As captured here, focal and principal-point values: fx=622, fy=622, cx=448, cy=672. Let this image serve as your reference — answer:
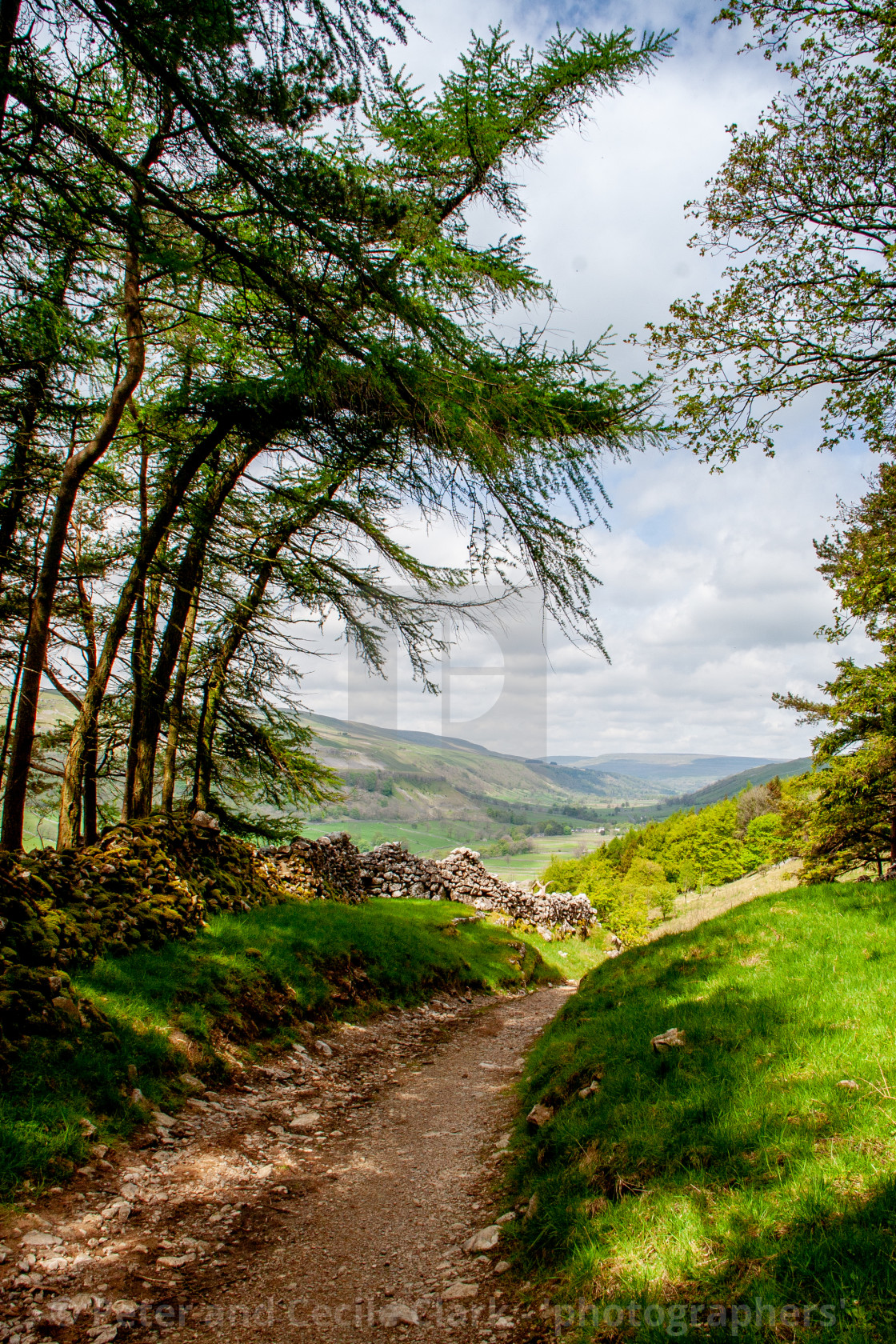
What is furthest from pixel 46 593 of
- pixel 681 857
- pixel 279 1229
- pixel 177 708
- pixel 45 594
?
pixel 681 857

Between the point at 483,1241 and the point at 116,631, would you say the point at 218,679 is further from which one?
the point at 483,1241

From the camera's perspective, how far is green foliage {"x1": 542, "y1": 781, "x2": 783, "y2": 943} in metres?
52.2

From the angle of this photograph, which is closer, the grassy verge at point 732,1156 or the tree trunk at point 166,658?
the grassy verge at point 732,1156

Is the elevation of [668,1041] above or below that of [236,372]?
below

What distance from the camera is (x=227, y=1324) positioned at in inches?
126

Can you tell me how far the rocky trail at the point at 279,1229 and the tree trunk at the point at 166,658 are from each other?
4.80 meters

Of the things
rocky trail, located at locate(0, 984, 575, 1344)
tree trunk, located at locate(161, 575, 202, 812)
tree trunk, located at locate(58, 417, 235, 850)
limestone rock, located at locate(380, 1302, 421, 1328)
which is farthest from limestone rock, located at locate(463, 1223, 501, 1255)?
tree trunk, located at locate(161, 575, 202, 812)

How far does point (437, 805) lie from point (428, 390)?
193 m

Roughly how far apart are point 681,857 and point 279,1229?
6292cm

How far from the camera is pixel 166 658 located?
996cm

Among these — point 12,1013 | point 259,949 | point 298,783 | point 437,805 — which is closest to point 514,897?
point 298,783

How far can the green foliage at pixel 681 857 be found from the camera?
52219mm

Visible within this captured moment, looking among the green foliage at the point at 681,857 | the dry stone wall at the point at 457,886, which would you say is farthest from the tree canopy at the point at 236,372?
the green foliage at the point at 681,857

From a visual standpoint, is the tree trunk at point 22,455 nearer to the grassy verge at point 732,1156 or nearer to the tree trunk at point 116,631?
the tree trunk at point 116,631
